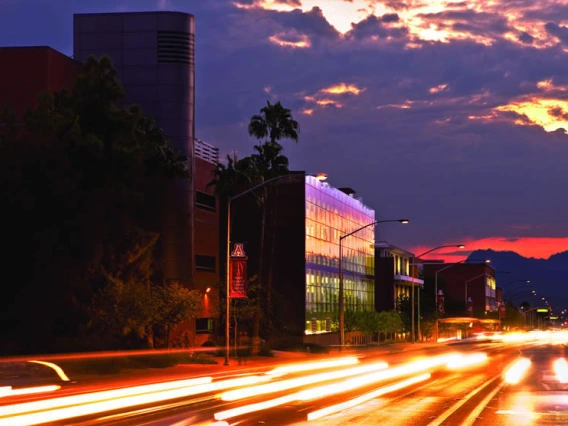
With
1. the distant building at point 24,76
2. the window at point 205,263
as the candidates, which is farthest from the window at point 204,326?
the distant building at point 24,76

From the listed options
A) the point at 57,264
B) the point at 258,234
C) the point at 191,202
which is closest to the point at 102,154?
the point at 57,264

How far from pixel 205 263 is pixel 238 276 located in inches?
1167

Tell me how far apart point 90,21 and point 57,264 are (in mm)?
22563

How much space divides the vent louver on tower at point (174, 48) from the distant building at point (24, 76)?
902cm

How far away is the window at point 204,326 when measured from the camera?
7039 cm

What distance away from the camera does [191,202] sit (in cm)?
6328

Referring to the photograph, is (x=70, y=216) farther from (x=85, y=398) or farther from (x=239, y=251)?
(x=85, y=398)

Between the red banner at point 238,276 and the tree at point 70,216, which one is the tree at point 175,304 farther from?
the red banner at point 238,276

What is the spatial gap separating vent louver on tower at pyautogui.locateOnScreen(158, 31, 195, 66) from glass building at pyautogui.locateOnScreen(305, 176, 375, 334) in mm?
23185

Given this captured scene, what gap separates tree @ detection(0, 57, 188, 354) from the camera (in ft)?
146

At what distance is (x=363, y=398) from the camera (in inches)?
997

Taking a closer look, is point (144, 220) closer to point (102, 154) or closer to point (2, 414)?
point (102, 154)

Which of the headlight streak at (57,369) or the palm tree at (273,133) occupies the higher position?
the palm tree at (273,133)

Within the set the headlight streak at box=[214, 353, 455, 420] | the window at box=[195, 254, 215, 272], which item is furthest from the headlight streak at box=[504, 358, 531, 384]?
the window at box=[195, 254, 215, 272]
